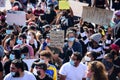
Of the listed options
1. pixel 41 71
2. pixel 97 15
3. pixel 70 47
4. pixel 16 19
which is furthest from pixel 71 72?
pixel 16 19

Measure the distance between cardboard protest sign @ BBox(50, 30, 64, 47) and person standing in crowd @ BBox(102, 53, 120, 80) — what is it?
6.13ft

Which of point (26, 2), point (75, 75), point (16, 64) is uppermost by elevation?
point (16, 64)

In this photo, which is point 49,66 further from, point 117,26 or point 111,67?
point 117,26

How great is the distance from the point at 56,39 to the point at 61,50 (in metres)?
0.44

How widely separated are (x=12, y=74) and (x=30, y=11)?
9675 mm

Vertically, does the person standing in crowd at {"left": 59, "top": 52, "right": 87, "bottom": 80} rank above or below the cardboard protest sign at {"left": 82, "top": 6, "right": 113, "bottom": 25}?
above

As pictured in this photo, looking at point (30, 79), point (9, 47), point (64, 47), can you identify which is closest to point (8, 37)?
point (9, 47)

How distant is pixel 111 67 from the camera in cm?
996

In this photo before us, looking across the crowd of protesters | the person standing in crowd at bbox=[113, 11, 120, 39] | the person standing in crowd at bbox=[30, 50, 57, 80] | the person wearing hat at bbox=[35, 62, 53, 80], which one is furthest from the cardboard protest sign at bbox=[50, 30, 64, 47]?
the person wearing hat at bbox=[35, 62, 53, 80]

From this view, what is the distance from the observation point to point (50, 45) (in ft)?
38.0

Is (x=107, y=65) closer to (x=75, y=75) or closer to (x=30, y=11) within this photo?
(x=75, y=75)

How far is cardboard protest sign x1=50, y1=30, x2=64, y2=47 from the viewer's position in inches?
456

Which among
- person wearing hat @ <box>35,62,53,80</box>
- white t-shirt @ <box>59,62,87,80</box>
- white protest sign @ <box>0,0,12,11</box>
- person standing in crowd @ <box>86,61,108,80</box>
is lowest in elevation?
white protest sign @ <box>0,0,12,11</box>

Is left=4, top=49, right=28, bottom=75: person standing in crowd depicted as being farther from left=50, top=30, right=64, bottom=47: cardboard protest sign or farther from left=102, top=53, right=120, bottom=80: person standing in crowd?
left=50, top=30, right=64, bottom=47: cardboard protest sign
